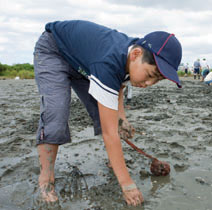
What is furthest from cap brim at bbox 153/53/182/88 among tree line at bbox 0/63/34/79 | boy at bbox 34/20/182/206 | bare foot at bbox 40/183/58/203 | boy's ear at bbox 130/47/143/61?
tree line at bbox 0/63/34/79

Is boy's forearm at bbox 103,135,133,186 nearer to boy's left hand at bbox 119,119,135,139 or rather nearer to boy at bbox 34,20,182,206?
boy at bbox 34,20,182,206

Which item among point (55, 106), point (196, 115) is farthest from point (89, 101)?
point (196, 115)

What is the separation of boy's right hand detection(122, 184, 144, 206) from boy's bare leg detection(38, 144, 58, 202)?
519 millimetres

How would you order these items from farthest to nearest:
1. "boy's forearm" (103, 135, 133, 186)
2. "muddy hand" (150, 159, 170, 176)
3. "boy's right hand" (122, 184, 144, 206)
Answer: "muddy hand" (150, 159, 170, 176)
"boy's right hand" (122, 184, 144, 206)
"boy's forearm" (103, 135, 133, 186)

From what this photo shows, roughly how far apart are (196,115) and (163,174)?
2552mm

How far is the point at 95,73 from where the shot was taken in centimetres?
167

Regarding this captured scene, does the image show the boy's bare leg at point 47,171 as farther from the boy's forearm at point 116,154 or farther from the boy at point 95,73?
the boy's forearm at point 116,154

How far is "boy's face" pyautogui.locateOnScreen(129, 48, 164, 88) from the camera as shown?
1.67 m

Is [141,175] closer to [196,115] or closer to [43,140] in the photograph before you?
[43,140]

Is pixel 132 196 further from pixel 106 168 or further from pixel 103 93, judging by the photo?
pixel 103 93

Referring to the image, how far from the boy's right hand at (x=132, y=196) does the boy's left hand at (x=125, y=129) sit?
0.69 meters

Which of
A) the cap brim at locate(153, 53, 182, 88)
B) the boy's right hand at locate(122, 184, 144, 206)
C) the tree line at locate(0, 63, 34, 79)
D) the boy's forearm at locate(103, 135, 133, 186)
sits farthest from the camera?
the tree line at locate(0, 63, 34, 79)

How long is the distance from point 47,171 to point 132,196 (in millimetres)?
669

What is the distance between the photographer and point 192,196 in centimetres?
203
